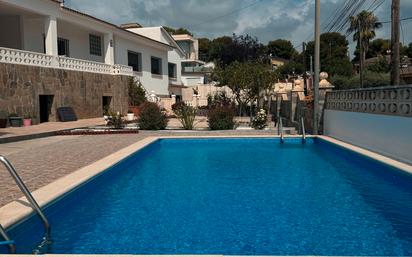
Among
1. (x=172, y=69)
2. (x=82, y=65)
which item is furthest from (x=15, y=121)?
(x=172, y=69)

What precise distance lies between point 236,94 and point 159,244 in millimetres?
21114

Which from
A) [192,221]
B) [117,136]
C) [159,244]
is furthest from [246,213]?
[117,136]

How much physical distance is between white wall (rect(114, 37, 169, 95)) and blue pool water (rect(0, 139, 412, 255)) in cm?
2112

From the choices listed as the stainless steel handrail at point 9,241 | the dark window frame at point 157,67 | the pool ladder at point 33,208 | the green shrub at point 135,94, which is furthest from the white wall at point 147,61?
the stainless steel handrail at point 9,241

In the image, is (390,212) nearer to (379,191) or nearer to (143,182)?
(379,191)

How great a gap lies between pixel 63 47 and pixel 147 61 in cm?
1054

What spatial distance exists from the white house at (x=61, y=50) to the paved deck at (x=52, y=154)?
529 centimetres

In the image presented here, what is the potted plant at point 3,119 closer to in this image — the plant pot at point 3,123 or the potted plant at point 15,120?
the plant pot at point 3,123

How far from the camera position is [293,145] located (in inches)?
541

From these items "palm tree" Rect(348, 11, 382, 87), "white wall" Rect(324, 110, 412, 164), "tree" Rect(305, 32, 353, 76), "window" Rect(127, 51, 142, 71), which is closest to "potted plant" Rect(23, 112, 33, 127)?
"white wall" Rect(324, 110, 412, 164)

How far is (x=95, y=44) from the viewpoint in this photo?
92.0 feet

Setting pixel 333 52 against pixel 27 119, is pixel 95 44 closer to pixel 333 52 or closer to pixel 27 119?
pixel 27 119

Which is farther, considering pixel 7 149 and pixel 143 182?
pixel 7 149

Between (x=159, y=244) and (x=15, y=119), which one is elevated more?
(x=15, y=119)
